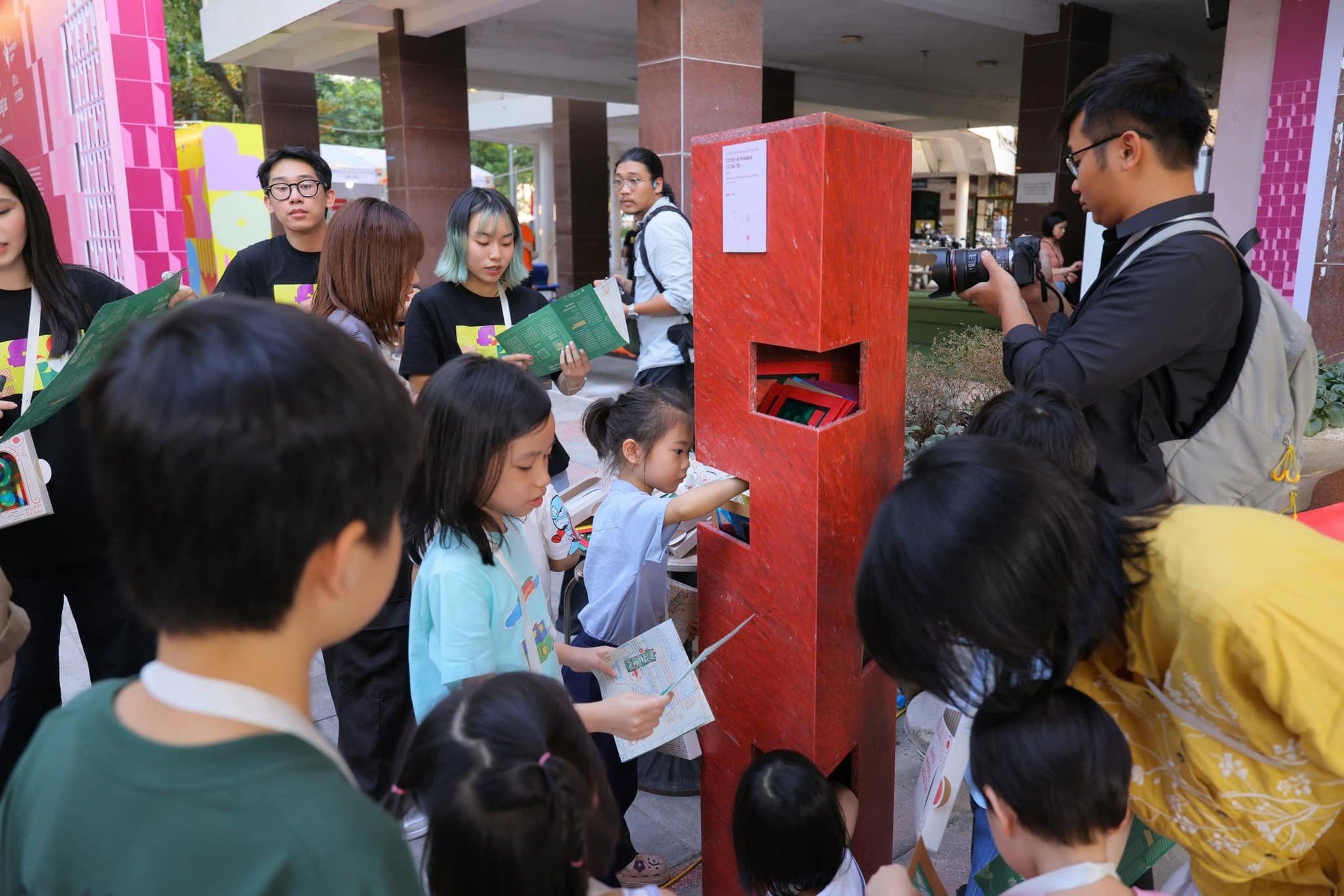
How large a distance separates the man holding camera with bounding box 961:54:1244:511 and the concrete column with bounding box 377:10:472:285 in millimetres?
7680

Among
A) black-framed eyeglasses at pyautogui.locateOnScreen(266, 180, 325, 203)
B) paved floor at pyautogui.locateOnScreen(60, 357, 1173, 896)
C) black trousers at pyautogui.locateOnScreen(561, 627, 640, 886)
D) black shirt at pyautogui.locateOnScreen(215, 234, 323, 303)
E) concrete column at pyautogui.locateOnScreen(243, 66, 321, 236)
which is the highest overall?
concrete column at pyautogui.locateOnScreen(243, 66, 321, 236)

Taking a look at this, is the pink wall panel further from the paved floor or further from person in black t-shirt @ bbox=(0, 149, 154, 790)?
person in black t-shirt @ bbox=(0, 149, 154, 790)

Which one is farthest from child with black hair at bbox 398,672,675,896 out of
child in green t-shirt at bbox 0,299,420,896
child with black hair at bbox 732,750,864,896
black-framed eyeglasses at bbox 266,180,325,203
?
black-framed eyeglasses at bbox 266,180,325,203

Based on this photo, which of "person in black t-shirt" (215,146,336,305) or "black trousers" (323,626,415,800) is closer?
"black trousers" (323,626,415,800)

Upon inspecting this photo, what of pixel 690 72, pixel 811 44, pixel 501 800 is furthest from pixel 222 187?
pixel 501 800

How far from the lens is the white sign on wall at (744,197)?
1.66m

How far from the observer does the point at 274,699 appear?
29.6 inches

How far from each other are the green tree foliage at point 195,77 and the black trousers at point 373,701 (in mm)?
14321

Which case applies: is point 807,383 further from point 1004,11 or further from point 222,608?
point 1004,11

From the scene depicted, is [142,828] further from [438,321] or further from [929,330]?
[929,330]

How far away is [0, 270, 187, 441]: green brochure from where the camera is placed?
1.83 metres

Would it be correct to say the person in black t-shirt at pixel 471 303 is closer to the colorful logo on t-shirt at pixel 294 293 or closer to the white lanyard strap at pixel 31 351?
the colorful logo on t-shirt at pixel 294 293

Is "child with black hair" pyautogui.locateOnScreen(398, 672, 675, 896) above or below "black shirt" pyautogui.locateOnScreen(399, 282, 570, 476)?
below

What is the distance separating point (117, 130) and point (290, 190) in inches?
23.2
